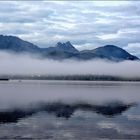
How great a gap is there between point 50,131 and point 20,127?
4965 mm

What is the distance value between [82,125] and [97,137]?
10.2 m

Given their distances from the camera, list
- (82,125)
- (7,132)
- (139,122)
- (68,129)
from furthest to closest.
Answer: (139,122), (82,125), (68,129), (7,132)

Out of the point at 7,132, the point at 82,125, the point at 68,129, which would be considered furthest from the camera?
the point at 82,125

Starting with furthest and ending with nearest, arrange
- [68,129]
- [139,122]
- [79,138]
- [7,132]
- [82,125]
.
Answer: [139,122] < [82,125] < [68,129] < [7,132] < [79,138]

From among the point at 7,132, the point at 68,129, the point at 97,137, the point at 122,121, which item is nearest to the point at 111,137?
the point at 97,137

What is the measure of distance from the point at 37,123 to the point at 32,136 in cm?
1192

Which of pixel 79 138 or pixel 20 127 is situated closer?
pixel 79 138

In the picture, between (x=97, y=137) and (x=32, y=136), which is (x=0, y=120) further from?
(x=97, y=137)

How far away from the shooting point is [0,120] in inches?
2270

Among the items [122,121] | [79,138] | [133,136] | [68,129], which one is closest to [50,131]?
[68,129]

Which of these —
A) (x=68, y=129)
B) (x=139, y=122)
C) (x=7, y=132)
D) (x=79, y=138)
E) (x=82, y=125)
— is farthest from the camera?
(x=139, y=122)

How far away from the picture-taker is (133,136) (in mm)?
43688

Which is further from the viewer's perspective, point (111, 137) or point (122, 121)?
point (122, 121)

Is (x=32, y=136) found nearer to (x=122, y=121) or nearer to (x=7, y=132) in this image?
(x=7, y=132)
